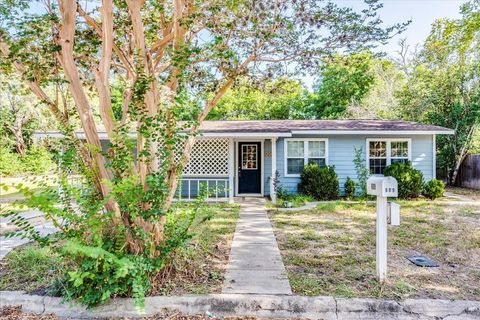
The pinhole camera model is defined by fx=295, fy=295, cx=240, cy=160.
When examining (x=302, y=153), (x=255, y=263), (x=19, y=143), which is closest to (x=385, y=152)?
(x=302, y=153)

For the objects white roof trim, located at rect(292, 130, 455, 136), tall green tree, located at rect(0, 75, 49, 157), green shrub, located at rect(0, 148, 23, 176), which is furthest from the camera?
green shrub, located at rect(0, 148, 23, 176)

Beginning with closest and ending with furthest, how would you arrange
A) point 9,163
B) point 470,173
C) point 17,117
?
point 470,173 < point 9,163 < point 17,117

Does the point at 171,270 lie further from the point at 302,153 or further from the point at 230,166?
the point at 302,153

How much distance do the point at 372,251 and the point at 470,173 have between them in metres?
12.0

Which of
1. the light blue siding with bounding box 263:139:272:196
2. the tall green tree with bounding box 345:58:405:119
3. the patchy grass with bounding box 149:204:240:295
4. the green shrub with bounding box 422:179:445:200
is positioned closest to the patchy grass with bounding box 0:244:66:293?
the patchy grass with bounding box 149:204:240:295

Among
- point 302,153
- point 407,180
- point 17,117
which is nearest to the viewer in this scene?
point 407,180

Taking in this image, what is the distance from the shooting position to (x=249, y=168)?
11742 millimetres

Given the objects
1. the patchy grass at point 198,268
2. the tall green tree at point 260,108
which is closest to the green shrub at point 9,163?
the tall green tree at point 260,108

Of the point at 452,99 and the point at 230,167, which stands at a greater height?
the point at 452,99

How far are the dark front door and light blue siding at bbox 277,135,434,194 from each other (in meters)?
0.94

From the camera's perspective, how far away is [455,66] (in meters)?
13.9

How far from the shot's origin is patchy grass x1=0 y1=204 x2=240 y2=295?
3449 mm

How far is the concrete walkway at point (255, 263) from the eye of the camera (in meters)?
3.48

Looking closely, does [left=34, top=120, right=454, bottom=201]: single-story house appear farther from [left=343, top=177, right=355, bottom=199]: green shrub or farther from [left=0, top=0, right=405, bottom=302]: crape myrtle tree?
[left=0, top=0, right=405, bottom=302]: crape myrtle tree
